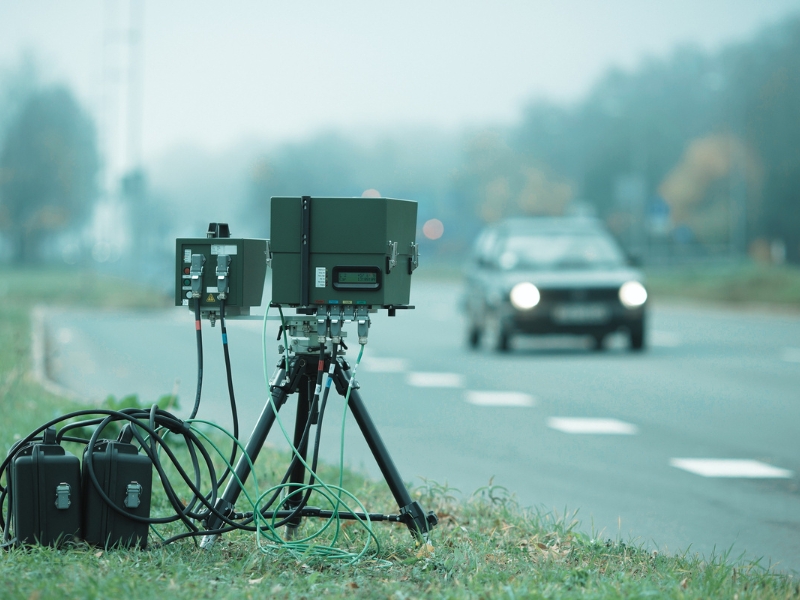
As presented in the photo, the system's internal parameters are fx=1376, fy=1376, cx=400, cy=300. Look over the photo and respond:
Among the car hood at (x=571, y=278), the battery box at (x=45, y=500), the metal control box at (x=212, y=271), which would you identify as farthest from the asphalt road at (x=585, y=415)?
the battery box at (x=45, y=500)

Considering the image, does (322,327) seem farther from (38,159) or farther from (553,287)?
(38,159)

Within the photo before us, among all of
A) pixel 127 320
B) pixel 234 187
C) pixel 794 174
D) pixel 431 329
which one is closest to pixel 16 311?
pixel 127 320

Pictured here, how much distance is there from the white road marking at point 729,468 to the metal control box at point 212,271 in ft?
14.0

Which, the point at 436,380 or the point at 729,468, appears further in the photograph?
the point at 436,380

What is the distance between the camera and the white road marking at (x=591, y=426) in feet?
35.0

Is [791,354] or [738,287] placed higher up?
[738,287]

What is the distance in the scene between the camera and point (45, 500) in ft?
16.5

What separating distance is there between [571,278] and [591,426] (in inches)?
282

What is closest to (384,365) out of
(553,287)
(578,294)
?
(553,287)

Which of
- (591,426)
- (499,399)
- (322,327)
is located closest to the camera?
(322,327)

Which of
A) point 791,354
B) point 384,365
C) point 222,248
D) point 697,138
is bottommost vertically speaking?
point 384,365

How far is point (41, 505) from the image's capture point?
502 centimetres

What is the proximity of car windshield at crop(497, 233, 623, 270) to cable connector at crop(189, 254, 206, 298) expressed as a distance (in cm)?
1357

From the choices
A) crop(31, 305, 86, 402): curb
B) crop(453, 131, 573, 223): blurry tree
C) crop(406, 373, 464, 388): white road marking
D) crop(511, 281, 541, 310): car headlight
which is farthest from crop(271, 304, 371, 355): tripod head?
crop(453, 131, 573, 223): blurry tree
